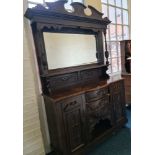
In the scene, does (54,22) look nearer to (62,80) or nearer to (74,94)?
(62,80)

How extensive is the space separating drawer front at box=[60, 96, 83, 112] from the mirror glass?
1.67 ft

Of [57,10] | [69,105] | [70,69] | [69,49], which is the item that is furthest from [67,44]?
[69,105]

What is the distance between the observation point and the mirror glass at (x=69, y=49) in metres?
1.92

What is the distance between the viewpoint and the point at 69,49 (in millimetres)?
2133

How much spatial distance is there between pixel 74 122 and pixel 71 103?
0.24m

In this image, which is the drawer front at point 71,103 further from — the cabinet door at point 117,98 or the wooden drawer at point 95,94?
the cabinet door at point 117,98

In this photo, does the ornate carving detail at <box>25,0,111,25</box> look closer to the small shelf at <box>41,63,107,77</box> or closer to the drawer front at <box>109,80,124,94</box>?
the small shelf at <box>41,63,107,77</box>

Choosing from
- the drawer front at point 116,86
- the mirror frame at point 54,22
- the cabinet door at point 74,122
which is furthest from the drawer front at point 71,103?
the drawer front at point 116,86

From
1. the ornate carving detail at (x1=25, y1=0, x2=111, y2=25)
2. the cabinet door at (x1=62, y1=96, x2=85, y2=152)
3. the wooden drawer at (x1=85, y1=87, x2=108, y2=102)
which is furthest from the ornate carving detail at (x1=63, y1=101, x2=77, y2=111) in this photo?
the ornate carving detail at (x1=25, y1=0, x2=111, y2=25)

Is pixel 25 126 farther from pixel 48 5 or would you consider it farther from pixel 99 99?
pixel 48 5

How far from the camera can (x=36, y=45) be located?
69.6 inches
